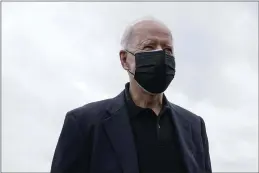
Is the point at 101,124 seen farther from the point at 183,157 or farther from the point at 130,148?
the point at 183,157

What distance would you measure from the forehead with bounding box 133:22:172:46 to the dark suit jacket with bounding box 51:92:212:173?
700 millimetres

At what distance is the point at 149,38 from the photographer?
15.3 feet

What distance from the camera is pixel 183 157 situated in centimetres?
427

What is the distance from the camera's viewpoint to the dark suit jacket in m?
4.15

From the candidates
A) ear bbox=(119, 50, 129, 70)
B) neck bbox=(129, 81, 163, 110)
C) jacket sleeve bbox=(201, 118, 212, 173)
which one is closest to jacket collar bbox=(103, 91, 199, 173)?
neck bbox=(129, 81, 163, 110)

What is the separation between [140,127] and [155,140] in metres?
0.21

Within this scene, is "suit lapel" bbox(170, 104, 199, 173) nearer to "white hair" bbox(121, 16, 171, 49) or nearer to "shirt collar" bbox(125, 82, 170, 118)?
"shirt collar" bbox(125, 82, 170, 118)

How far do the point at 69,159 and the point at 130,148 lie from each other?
593 millimetres

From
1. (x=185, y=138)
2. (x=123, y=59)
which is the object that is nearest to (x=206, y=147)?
(x=185, y=138)

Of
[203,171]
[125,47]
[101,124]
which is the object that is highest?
[125,47]

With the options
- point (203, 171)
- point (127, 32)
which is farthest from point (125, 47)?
point (203, 171)

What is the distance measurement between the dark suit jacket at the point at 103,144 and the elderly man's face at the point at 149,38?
0.60m

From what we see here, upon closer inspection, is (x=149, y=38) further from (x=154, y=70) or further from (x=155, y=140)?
(x=155, y=140)

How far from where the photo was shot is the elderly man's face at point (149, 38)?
183 inches
